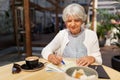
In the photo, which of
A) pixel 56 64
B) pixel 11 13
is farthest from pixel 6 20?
pixel 56 64

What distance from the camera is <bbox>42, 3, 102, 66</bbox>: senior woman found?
1.63 meters

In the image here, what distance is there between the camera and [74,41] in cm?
176

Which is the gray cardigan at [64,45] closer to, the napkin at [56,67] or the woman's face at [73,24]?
the woman's face at [73,24]

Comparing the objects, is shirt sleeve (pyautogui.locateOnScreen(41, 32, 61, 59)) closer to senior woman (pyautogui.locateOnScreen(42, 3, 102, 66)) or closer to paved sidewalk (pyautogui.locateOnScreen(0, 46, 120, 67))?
senior woman (pyautogui.locateOnScreen(42, 3, 102, 66))

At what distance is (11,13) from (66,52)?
16.3ft

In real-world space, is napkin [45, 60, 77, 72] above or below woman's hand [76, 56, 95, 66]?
below

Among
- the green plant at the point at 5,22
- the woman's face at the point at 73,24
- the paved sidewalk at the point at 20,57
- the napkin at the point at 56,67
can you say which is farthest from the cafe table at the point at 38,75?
the green plant at the point at 5,22

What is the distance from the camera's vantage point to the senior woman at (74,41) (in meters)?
1.63

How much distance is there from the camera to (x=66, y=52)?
177 cm

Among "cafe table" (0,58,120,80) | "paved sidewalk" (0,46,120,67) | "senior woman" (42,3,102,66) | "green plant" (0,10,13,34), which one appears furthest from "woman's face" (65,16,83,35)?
"green plant" (0,10,13,34)

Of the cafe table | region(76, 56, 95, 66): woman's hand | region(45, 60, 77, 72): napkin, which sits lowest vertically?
the cafe table

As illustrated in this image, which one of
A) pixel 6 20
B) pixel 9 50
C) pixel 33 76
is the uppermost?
pixel 6 20

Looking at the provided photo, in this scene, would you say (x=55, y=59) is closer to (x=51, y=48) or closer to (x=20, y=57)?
(x=51, y=48)

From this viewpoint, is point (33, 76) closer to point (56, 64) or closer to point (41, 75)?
point (41, 75)
